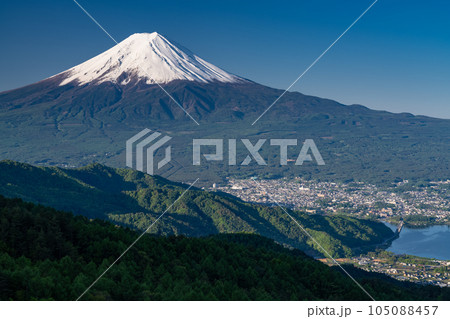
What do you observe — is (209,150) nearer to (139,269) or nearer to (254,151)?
(254,151)

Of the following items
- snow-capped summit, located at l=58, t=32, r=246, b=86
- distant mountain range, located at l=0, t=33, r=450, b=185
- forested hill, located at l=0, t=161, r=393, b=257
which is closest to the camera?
forested hill, located at l=0, t=161, r=393, b=257

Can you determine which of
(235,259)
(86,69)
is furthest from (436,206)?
(86,69)

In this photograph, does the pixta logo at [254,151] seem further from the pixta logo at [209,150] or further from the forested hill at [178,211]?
the forested hill at [178,211]

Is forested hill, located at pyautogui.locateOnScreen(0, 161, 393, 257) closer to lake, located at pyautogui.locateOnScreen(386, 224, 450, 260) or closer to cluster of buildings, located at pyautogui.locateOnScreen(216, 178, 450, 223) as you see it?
lake, located at pyautogui.locateOnScreen(386, 224, 450, 260)

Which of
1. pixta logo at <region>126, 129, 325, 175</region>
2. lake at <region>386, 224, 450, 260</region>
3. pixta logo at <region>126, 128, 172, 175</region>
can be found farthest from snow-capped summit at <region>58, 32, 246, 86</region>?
lake at <region>386, 224, 450, 260</region>

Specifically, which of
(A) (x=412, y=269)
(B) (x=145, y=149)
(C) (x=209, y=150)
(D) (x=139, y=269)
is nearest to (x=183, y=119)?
(B) (x=145, y=149)
